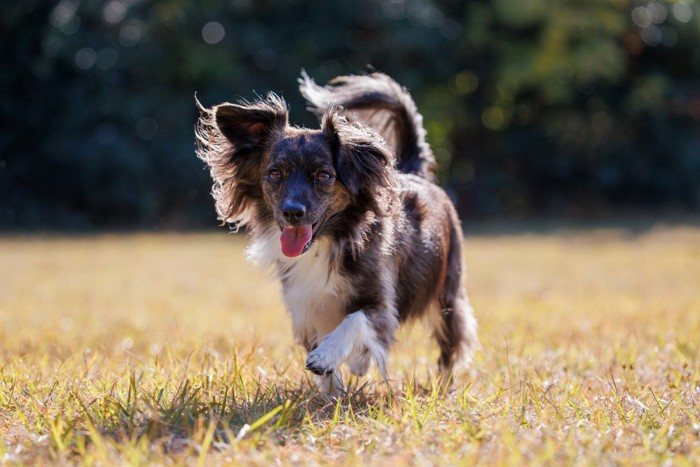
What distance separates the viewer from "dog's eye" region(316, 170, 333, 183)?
434 centimetres

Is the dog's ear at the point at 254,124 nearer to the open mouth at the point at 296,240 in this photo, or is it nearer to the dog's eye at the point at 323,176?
the dog's eye at the point at 323,176

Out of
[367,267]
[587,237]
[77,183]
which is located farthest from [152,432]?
[77,183]

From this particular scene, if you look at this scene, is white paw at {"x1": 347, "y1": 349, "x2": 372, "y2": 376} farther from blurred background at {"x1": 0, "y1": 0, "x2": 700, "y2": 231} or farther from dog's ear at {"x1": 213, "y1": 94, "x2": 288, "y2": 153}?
blurred background at {"x1": 0, "y1": 0, "x2": 700, "y2": 231}

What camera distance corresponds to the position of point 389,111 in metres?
5.66

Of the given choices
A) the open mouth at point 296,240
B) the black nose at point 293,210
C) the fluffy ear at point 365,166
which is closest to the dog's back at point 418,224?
the fluffy ear at point 365,166

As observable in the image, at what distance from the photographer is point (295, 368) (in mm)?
4746

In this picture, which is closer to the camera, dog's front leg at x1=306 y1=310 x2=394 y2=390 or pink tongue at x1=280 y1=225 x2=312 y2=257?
dog's front leg at x1=306 y1=310 x2=394 y2=390

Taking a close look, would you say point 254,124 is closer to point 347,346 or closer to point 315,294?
point 315,294

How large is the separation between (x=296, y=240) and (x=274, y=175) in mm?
431

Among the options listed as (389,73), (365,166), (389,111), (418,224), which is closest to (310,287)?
(365,166)

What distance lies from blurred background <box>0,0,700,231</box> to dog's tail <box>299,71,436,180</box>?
51.5 ft

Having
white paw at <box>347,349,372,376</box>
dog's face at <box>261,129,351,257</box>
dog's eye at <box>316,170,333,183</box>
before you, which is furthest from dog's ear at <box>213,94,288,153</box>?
white paw at <box>347,349,372,376</box>

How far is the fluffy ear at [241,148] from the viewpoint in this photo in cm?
463

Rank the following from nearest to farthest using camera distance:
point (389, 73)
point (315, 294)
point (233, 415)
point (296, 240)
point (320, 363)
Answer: point (233, 415) < point (320, 363) < point (296, 240) < point (315, 294) < point (389, 73)
